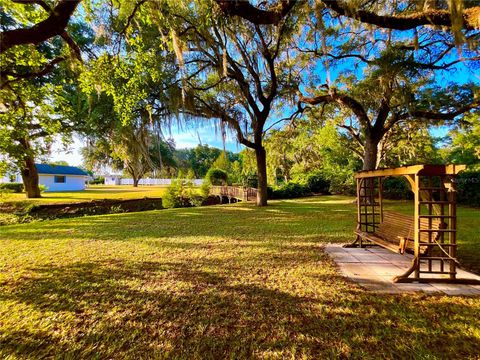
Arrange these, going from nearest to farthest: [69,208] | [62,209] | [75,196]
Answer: [62,209] → [69,208] → [75,196]

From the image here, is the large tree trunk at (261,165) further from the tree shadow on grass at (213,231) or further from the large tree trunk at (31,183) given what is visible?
the large tree trunk at (31,183)

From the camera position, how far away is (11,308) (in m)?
2.62

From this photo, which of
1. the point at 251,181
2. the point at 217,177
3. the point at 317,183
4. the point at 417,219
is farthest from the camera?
the point at 217,177

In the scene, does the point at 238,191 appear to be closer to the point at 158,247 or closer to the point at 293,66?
the point at 293,66

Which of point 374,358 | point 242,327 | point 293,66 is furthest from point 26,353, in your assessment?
point 293,66

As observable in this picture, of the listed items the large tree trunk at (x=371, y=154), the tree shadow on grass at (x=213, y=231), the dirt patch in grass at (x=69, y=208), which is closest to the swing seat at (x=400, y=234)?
the tree shadow on grass at (x=213, y=231)

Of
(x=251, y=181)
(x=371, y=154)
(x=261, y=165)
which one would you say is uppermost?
(x=371, y=154)

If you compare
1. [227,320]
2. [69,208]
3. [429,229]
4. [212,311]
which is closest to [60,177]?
[69,208]

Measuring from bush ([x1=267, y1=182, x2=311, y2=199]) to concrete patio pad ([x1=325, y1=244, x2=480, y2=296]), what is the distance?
1487 centimetres

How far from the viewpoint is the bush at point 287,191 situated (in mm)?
19938

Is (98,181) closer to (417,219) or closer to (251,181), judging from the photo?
(251,181)

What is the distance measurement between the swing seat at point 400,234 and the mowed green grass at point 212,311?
0.82m

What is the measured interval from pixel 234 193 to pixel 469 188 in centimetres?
1470

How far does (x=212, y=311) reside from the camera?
251 cm
